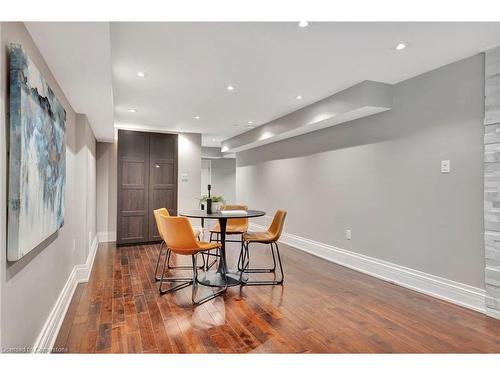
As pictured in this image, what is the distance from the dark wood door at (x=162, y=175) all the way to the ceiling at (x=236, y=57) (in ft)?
5.57

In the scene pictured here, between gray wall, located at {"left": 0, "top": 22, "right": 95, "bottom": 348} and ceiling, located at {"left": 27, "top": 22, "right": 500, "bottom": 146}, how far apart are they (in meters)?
0.18

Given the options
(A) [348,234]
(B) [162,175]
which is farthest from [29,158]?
(B) [162,175]

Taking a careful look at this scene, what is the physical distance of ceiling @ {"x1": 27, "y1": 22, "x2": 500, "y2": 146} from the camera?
2.12 m

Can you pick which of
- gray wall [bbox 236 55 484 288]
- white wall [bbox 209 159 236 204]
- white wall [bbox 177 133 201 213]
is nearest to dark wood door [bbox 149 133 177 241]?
white wall [bbox 177 133 201 213]

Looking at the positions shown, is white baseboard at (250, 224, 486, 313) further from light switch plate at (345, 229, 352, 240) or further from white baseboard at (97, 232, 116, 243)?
white baseboard at (97, 232, 116, 243)

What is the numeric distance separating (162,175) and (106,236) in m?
1.68

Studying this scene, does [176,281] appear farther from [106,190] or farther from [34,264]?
[106,190]

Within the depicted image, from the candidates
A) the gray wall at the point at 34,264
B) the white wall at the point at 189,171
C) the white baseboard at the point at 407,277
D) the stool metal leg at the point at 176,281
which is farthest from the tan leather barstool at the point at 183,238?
the white wall at the point at 189,171

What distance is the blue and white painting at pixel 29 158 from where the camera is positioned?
4.35 ft

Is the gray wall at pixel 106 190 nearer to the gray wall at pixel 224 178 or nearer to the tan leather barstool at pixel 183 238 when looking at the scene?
the tan leather barstool at pixel 183 238

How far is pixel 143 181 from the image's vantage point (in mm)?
5742

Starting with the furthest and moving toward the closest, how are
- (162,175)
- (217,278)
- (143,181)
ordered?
(162,175) → (143,181) → (217,278)
